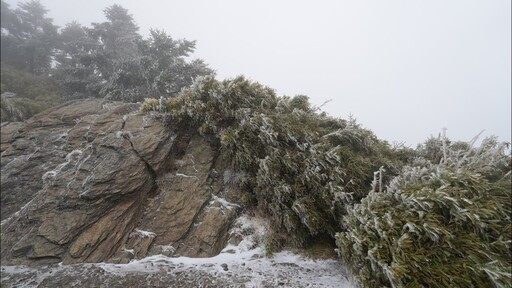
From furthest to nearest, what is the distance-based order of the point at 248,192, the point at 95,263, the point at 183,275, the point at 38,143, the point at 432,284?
the point at 38,143 < the point at 248,192 < the point at 95,263 < the point at 183,275 < the point at 432,284

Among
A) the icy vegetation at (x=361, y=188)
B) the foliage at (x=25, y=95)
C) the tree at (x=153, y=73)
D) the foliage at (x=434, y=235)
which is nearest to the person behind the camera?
the foliage at (x=434, y=235)

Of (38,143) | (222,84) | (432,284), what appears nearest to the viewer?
(432,284)

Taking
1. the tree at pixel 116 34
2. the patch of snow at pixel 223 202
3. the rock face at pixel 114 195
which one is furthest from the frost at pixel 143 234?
the tree at pixel 116 34

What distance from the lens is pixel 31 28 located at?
26422mm

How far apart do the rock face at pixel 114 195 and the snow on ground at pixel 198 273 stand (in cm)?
23

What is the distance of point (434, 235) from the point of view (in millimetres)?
3670

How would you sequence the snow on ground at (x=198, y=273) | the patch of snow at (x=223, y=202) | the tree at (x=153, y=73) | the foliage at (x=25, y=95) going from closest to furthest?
the snow on ground at (x=198, y=273)
the patch of snow at (x=223, y=202)
the foliage at (x=25, y=95)
the tree at (x=153, y=73)

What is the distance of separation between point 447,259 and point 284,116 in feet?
14.8

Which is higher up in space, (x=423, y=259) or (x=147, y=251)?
(x=423, y=259)

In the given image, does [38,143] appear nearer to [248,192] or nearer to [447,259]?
[248,192]

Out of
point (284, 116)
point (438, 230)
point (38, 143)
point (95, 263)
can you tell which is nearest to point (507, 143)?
point (438, 230)

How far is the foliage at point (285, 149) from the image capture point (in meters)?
5.34

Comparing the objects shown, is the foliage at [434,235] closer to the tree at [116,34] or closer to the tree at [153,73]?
the tree at [153,73]

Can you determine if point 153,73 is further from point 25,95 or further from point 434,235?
point 434,235
